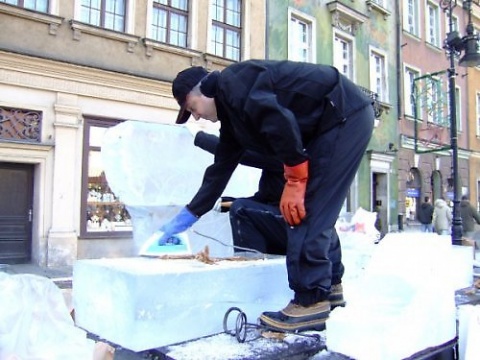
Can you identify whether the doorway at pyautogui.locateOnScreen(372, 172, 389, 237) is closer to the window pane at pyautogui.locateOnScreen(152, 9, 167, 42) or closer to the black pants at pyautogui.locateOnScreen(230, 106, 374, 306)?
the window pane at pyautogui.locateOnScreen(152, 9, 167, 42)

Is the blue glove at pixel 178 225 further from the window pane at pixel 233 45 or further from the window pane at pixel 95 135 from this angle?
the window pane at pixel 233 45

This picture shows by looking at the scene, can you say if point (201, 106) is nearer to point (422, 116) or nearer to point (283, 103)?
point (283, 103)

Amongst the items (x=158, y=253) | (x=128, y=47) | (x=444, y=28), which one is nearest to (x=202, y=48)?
(x=128, y=47)

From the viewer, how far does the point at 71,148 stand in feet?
32.6

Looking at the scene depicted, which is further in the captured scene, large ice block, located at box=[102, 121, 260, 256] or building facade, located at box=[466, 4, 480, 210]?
building facade, located at box=[466, 4, 480, 210]

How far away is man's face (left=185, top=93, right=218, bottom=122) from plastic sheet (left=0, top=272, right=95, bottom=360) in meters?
0.97

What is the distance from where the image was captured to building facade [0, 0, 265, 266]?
30.7 feet

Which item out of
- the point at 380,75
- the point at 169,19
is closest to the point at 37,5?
the point at 169,19

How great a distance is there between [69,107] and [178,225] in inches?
318

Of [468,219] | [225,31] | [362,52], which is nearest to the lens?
[468,219]

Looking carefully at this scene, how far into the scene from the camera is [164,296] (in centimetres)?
179

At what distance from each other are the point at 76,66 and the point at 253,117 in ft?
29.0

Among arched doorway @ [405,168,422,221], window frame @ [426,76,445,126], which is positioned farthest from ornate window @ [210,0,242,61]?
arched doorway @ [405,168,422,221]

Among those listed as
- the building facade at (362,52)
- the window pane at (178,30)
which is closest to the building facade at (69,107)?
the window pane at (178,30)
